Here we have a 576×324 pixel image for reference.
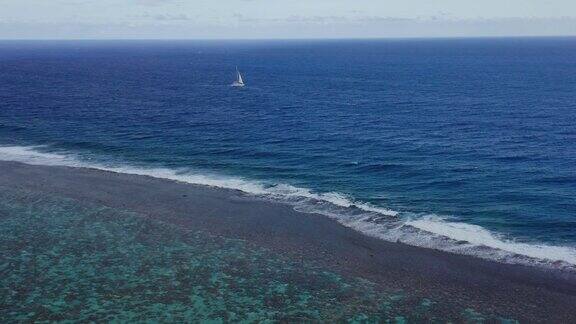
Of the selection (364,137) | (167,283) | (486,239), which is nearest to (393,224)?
(486,239)

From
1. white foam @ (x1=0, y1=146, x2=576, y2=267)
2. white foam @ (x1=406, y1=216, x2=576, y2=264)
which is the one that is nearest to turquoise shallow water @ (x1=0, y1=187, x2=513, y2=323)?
white foam @ (x1=0, y1=146, x2=576, y2=267)

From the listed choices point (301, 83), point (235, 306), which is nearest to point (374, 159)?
point (235, 306)

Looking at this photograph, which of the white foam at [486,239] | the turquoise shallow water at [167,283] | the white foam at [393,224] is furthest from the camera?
the white foam at [393,224]

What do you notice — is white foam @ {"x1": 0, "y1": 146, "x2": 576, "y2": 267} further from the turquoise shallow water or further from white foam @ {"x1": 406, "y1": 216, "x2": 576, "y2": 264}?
the turquoise shallow water

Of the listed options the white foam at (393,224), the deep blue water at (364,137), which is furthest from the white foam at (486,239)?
the deep blue water at (364,137)

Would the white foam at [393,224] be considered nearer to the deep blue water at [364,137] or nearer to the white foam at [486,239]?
the white foam at [486,239]

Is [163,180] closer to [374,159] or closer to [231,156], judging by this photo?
[231,156]

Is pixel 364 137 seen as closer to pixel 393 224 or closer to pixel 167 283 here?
→ pixel 393 224

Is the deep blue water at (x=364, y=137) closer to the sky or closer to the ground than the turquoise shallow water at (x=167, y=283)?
closer to the sky
